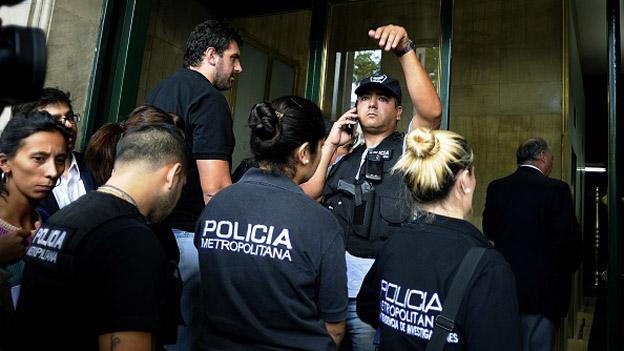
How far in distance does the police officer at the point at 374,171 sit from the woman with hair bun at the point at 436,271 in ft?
1.17

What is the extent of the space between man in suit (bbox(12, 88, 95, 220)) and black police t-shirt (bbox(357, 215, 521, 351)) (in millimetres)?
1487

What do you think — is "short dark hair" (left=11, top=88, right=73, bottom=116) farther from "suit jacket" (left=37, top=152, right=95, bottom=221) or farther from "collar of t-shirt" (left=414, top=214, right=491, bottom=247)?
"collar of t-shirt" (left=414, top=214, right=491, bottom=247)

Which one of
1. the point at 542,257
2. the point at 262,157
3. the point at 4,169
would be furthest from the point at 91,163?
the point at 542,257

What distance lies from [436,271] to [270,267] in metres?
0.50

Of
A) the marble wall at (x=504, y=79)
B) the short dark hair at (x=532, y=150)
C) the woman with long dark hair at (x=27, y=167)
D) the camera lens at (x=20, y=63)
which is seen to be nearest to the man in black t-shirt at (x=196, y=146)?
the woman with long dark hair at (x=27, y=167)

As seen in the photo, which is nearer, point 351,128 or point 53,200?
point 53,200

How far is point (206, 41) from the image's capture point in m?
2.58

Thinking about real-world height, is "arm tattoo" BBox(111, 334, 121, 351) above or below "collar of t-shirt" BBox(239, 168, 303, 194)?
below

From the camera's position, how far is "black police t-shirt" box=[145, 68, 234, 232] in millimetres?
2271

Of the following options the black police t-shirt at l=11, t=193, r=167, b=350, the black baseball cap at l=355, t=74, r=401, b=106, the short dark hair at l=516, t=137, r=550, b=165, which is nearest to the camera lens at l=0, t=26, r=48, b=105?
the black police t-shirt at l=11, t=193, r=167, b=350

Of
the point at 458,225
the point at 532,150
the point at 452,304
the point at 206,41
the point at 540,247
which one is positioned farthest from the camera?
the point at 532,150

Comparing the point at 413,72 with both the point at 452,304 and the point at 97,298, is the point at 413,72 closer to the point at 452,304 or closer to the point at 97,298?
the point at 452,304

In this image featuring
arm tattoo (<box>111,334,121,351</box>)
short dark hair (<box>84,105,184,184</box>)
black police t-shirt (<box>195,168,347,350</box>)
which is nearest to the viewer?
arm tattoo (<box>111,334,121,351</box>)

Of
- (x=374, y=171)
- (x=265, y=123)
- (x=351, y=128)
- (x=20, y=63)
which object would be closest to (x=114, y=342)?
(x=20, y=63)
